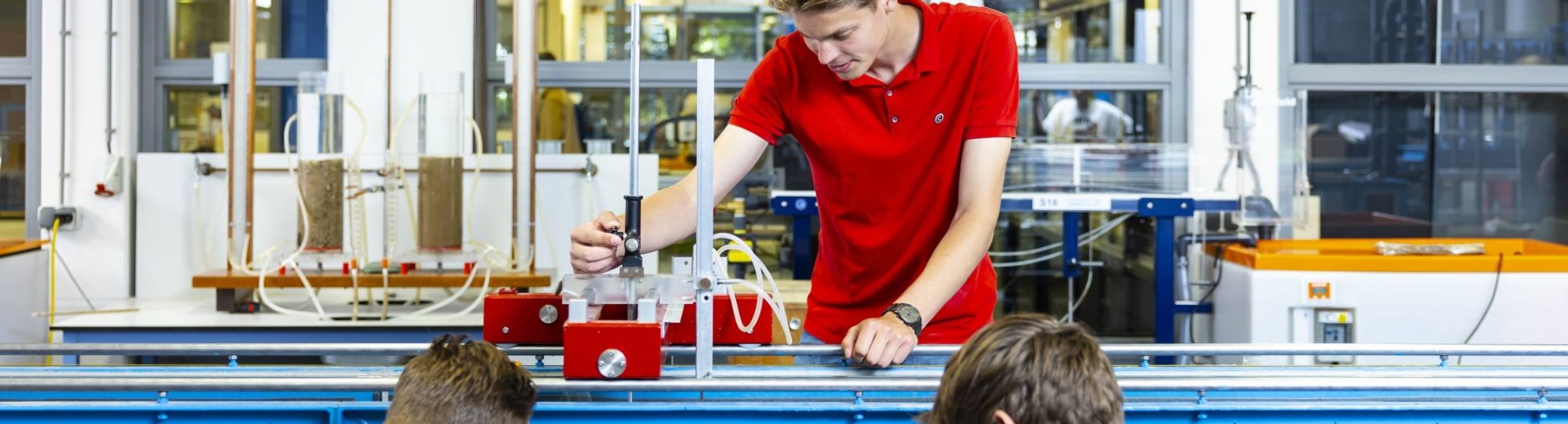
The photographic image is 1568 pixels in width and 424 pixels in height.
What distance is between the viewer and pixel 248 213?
11.6 ft

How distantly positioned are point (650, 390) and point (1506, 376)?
3.20 ft

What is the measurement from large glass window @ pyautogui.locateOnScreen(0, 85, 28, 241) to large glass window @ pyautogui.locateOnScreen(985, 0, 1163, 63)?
2.98m

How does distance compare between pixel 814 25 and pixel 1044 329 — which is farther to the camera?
pixel 814 25

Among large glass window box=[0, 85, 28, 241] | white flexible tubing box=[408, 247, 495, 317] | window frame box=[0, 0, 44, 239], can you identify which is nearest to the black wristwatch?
white flexible tubing box=[408, 247, 495, 317]

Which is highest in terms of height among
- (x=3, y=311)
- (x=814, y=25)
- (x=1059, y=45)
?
(x=1059, y=45)

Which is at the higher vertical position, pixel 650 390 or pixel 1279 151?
pixel 1279 151

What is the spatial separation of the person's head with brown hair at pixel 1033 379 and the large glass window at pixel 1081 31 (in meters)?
3.33

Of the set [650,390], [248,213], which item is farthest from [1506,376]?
[248,213]

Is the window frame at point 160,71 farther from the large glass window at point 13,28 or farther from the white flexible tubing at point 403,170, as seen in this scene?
the white flexible tubing at point 403,170

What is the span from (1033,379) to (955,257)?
1.94 feet

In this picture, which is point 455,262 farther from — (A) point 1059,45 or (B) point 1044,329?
(B) point 1044,329

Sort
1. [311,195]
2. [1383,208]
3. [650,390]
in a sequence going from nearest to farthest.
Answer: [650,390], [311,195], [1383,208]

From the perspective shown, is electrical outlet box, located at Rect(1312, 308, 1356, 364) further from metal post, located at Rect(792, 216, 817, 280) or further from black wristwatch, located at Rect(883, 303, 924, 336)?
black wristwatch, located at Rect(883, 303, 924, 336)

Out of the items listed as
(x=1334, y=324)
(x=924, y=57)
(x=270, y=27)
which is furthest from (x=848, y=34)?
(x=270, y=27)
